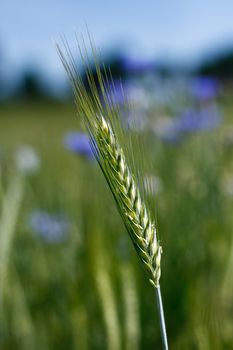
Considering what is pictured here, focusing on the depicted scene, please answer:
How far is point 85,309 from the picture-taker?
1.23 metres

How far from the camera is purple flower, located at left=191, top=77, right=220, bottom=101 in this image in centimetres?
183

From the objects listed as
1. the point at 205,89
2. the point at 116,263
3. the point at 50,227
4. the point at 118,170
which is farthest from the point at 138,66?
the point at 118,170

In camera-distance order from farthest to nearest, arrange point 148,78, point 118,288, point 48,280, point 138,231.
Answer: point 148,78 → point 48,280 → point 118,288 → point 138,231

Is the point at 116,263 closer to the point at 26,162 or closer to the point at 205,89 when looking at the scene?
the point at 26,162

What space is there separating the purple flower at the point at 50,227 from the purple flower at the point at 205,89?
508 mm

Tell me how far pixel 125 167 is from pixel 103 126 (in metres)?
0.03

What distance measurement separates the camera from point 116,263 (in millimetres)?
1104

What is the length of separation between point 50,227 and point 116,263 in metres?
0.58

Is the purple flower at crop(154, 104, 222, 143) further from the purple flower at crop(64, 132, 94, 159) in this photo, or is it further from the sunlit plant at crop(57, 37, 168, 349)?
the sunlit plant at crop(57, 37, 168, 349)

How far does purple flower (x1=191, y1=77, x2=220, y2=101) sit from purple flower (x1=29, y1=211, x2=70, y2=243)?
1.67ft

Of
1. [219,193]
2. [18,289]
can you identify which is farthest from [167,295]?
[219,193]

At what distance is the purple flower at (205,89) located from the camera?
183 cm

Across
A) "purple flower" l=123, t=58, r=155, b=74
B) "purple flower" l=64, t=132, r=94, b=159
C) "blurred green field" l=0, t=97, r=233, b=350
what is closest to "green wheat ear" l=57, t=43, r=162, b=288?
"blurred green field" l=0, t=97, r=233, b=350

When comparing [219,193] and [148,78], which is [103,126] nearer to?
[219,193]
